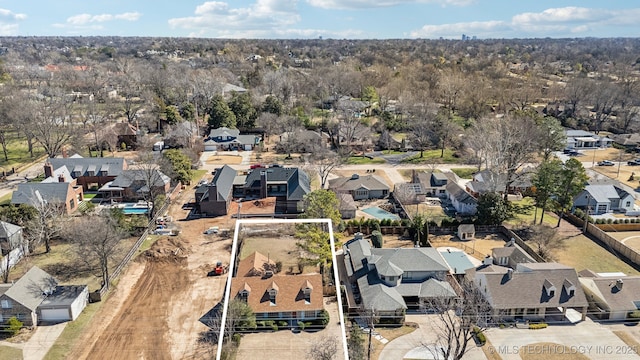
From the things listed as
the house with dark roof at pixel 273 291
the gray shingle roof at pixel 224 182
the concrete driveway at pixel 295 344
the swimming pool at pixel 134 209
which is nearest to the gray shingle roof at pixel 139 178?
the swimming pool at pixel 134 209

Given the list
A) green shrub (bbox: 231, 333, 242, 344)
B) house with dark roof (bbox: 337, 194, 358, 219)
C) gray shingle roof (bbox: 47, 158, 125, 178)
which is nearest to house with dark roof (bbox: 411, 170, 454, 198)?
house with dark roof (bbox: 337, 194, 358, 219)

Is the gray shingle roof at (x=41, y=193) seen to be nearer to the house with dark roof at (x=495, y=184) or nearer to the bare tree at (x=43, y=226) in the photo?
the bare tree at (x=43, y=226)

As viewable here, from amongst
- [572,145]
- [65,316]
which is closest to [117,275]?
[65,316]

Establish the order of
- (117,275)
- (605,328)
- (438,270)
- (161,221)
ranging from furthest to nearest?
(161,221) → (117,275) → (438,270) → (605,328)

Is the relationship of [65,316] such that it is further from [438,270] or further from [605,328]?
[605,328]

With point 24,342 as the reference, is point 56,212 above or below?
above

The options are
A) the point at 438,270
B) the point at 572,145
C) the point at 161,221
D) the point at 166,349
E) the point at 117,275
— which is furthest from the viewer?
the point at 572,145

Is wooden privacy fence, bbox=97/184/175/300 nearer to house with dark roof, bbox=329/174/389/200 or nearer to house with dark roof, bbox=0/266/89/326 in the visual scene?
house with dark roof, bbox=0/266/89/326
